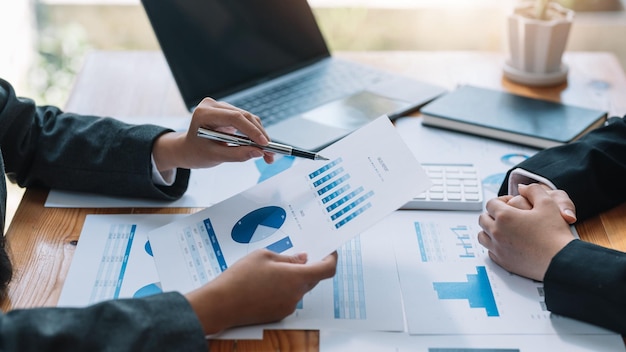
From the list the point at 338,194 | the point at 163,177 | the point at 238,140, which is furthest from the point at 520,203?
the point at 163,177

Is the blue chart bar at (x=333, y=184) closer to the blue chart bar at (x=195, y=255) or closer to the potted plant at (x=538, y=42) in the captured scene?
the blue chart bar at (x=195, y=255)

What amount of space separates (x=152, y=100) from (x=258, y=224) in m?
0.55

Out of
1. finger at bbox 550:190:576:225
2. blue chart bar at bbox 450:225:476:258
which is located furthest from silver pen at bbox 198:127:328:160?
finger at bbox 550:190:576:225

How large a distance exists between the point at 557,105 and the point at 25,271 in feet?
2.94

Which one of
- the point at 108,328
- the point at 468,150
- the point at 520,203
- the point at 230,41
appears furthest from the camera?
the point at 230,41

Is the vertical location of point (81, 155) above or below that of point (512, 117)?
above

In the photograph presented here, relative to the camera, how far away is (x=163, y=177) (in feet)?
3.46

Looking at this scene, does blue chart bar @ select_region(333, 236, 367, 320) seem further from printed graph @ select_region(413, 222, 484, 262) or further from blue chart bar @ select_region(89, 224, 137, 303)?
blue chart bar @ select_region(89, 224, 137, 303)

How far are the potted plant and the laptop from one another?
171 mm

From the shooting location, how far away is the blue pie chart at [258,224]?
891 millimetres

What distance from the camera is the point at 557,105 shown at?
1.27m

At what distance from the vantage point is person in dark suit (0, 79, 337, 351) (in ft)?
2.39

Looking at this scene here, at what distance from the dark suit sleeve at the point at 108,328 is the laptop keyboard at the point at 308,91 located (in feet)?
1.80

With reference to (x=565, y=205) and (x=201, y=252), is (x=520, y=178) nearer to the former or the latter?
(x=565, y=205)
